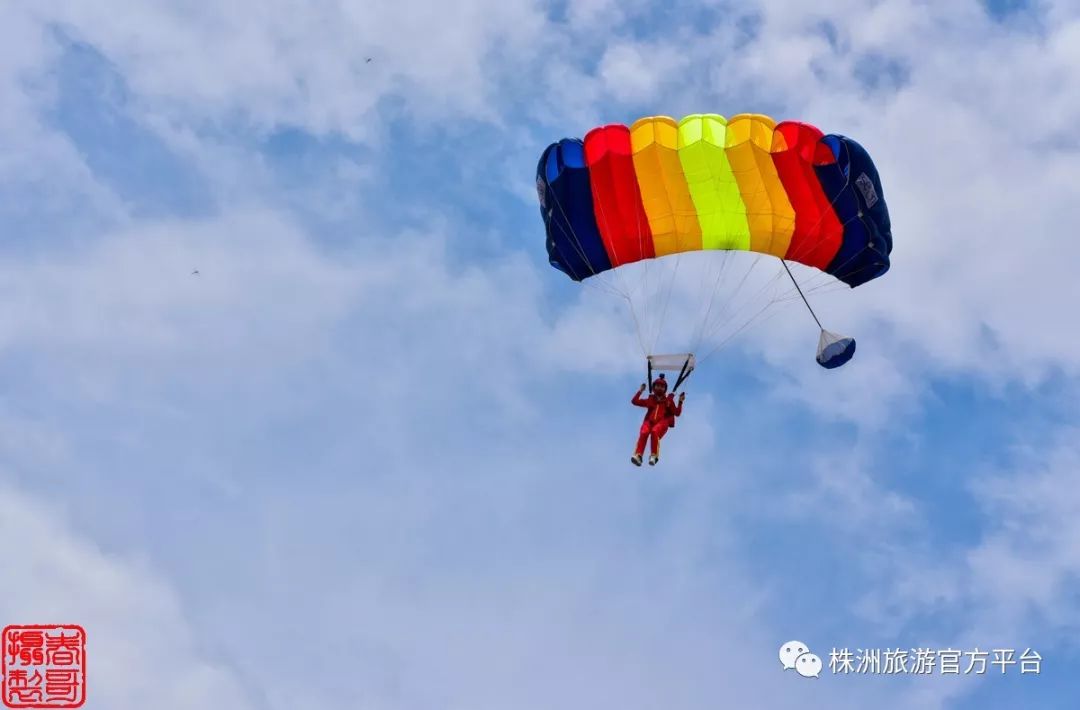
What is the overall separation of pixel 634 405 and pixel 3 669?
13144mm

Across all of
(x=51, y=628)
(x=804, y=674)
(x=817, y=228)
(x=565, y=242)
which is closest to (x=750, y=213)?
(x=817, y=228)

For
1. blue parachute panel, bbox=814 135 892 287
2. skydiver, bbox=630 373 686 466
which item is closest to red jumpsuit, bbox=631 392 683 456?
skydiver, bbox=630 373 686 466

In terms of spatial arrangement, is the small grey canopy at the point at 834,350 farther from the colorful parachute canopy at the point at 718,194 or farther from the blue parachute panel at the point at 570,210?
the blue parachute panel at the point at 570,210

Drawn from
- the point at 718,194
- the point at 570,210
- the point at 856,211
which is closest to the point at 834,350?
the point at 856,211

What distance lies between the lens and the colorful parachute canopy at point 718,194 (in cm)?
3238

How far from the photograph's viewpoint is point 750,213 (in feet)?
109

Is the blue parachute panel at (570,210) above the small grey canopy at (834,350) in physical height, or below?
above

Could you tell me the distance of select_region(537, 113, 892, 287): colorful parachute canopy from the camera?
3238 cm

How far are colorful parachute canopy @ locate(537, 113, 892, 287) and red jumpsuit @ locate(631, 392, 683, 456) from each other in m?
3.23

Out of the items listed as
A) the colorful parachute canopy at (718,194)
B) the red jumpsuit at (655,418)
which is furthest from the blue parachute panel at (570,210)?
the red jumpsuit at (655,418)

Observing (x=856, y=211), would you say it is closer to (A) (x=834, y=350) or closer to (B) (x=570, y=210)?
(A) (x=834, y=350)

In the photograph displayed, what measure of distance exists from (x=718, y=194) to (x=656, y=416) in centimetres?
419

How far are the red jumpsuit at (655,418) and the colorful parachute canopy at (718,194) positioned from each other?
10.6ft

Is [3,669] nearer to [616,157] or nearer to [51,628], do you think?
[51,628]
